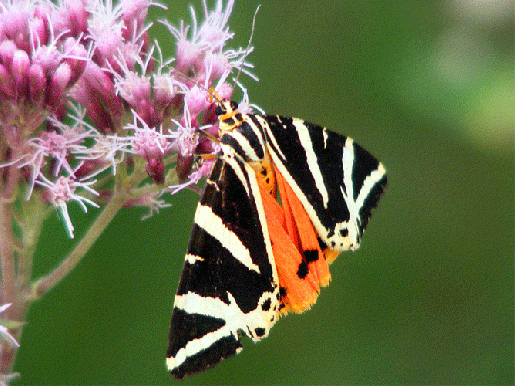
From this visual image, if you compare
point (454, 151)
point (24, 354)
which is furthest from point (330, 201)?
point (454, 151)

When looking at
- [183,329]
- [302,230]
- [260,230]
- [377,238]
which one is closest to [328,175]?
[302,230]

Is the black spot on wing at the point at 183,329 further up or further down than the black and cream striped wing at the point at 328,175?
further down

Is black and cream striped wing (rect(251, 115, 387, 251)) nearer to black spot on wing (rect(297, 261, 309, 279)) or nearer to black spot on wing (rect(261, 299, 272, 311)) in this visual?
black spot on wing (rect(297, 261, 309, 279))

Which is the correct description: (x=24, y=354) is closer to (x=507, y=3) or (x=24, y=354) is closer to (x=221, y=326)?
(x=221, y=326)

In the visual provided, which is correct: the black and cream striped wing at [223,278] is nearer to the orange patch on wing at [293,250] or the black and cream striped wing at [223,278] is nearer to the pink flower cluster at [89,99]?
the orange patch on wing at [293,250]

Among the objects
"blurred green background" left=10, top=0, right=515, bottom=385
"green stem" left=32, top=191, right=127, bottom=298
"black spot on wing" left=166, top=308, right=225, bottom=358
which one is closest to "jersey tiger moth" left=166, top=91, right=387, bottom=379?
"black spot on wing" left=166, top=308, right=225, bottom=358

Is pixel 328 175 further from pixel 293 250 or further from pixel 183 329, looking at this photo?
pixel 183 329

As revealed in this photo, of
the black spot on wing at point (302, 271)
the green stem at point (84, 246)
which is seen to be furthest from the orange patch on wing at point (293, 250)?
the green stem at point (84, 246)
